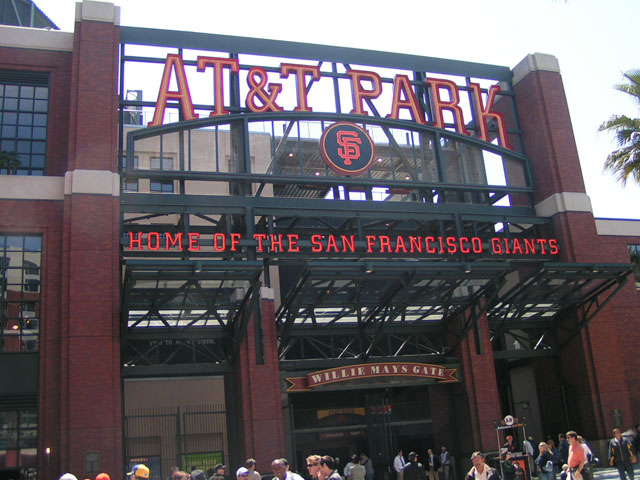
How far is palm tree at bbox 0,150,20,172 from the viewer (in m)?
28.3

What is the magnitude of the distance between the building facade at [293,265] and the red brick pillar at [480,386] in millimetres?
87

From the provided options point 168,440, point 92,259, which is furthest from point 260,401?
point 168,440

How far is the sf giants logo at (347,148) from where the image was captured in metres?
31.2

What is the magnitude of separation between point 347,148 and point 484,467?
20.1m

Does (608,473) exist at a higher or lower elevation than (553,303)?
lower

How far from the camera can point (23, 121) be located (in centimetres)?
2920

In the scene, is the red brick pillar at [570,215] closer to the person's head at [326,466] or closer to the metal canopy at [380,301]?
the metal canopy at [380,301]

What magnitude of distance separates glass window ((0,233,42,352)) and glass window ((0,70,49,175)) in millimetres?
3641

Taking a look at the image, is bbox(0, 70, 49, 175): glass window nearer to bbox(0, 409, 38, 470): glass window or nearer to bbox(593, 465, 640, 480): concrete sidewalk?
bbox(0, 409, 38, 470): glass window

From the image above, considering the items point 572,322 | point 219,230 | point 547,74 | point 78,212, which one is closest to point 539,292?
point 572,322

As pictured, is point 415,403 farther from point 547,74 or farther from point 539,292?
point 547,74

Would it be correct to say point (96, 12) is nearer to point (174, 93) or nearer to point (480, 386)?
point (174, 93)

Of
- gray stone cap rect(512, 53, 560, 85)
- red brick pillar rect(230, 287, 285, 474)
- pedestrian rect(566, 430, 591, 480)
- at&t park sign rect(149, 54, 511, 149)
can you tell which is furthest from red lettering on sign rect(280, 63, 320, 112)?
pedestrian rect(566, 430, 591, 480)

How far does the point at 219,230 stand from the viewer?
99.5 ft
